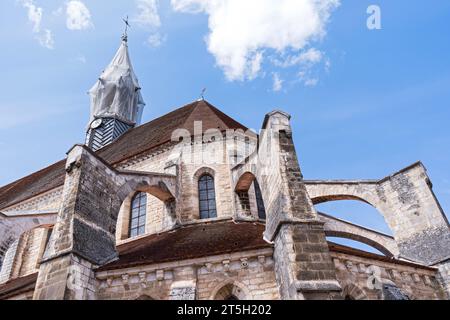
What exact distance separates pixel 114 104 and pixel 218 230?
19.5 metres

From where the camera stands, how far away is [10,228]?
11453 mm

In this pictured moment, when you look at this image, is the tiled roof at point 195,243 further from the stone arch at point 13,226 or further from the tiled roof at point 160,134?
the tiled roof at point 160,134

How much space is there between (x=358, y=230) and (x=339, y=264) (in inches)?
208

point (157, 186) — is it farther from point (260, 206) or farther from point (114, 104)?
point (114, 104)

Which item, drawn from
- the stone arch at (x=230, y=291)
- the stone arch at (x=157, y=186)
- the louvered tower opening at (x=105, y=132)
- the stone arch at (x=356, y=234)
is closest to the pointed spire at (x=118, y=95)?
the louvered tower opening at (x=105, y=132)

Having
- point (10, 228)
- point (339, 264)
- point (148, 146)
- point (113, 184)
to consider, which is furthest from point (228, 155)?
point (10, 228)

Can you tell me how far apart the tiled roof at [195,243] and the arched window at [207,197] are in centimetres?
83

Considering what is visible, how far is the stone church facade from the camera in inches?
292

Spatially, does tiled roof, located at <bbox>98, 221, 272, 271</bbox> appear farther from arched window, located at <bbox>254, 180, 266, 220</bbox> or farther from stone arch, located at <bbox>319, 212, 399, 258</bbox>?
stone arch, located at <bbox>319, 212, 399, 258</bbox>

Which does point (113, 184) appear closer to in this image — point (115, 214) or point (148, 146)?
point (115, 214)

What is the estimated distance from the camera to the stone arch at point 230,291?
7496 mm

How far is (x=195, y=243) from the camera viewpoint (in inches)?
352

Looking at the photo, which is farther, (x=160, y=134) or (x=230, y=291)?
(x=160, y=134)

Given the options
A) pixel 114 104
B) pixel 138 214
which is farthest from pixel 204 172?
pixel 114 104
